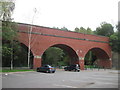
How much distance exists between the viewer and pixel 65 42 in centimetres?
4541

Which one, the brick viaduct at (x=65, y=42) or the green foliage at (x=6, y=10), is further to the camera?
the brick viaduct at (x=65, y=42)

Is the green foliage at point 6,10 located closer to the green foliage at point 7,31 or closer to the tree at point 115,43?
the green foliage at point 7,31

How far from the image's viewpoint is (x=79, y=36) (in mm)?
48250

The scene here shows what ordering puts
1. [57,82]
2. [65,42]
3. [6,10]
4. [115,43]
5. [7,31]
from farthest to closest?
[115,43] → [65,42] → [7,31] → [6,10] → [57,82]

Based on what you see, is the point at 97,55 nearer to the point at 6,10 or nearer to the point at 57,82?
the point at 6,10

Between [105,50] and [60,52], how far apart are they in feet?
55.9

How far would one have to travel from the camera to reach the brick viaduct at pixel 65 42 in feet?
133

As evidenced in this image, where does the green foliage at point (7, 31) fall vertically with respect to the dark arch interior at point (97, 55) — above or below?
above

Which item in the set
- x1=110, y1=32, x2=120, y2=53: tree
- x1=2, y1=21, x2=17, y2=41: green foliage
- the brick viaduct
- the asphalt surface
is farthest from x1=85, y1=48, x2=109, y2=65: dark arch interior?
the asphalt surface

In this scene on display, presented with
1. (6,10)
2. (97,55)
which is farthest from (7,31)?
(97,55)

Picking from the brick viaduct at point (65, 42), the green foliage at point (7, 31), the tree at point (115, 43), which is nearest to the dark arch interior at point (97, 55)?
the brick viaduct at point (65, 42)

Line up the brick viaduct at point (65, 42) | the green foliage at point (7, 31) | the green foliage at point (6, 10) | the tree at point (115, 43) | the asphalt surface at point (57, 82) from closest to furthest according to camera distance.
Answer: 1. the asphalt surface at point (57, 82)
2. the green foliage at point (6, 10)
3. the green foliage at point (7, 31)
4. the brick viaduct at point (65, 42)
5. the tree at point (115, 43)

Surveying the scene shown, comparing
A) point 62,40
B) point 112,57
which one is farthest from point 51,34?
point 112,57

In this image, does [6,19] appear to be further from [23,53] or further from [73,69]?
[23,53]
